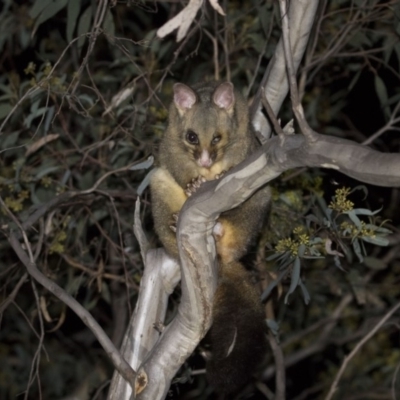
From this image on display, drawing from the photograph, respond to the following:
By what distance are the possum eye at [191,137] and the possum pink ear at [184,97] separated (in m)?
0.12

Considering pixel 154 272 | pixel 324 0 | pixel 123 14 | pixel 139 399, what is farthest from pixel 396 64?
pixel 139 399

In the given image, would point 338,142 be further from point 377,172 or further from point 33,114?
point 33,114

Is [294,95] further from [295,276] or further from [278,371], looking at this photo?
[278,371]

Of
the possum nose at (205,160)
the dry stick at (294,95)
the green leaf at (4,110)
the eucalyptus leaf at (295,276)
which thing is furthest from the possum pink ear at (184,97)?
the dry stick at (294,95)

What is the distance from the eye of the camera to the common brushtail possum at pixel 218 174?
349cm

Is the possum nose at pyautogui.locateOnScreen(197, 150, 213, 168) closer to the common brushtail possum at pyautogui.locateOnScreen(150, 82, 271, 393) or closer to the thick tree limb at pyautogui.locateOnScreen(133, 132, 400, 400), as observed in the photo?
the common brushtail possum at pyautogui.locateOnScreen(150, 82, 271, 393)

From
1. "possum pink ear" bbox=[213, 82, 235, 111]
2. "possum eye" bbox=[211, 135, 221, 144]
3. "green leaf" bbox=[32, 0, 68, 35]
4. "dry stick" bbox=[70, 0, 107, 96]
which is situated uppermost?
"dry stick" bbox=[70, 0, 107, 96]

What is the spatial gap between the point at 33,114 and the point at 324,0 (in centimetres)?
148

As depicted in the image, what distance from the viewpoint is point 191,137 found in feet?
12.8

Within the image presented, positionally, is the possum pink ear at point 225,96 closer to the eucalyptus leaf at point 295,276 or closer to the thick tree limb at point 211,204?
the eucalyptus leaf at point 295,276

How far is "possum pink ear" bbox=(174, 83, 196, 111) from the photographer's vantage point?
3.92m

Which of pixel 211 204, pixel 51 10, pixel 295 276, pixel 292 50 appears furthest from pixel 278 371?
pixel 51 10

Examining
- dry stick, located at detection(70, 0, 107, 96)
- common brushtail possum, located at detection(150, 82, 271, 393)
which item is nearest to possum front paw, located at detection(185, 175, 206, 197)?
common brushtail possum, located at detection(150, 82, 271, 393)

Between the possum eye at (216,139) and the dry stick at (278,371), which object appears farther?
the dry stick at (278,371)
